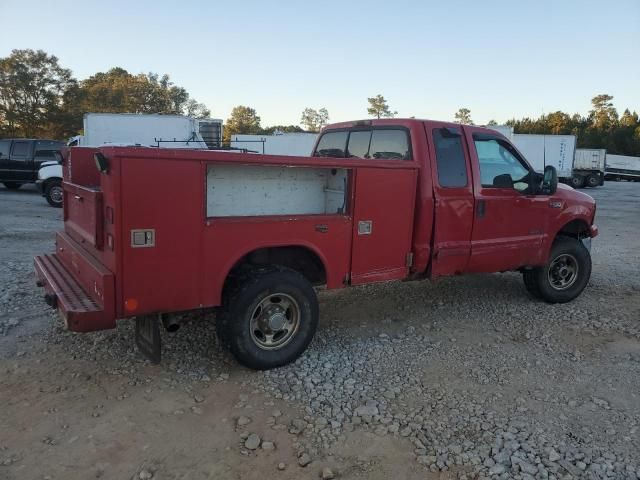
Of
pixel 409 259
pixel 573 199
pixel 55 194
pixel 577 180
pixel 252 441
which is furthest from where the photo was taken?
pixel 577 180

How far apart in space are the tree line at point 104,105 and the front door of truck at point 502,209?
16.4 meters

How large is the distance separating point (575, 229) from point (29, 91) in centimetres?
4379

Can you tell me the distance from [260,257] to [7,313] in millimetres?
2904

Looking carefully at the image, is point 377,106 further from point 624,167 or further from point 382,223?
point 382,223

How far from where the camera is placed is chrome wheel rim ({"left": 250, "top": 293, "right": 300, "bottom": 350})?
4.09m

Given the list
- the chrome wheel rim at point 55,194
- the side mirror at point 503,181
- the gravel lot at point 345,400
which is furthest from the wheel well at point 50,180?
the side mirror at point 503,181

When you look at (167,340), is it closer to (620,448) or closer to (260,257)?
(260,257)

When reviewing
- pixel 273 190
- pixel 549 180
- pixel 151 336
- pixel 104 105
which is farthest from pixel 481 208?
pixel 104 105

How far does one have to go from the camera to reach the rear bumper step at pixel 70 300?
343 centimetres

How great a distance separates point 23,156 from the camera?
17.1 m

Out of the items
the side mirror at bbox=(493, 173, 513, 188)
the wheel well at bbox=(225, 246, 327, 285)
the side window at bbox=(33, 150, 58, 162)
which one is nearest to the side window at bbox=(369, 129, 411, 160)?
the side mirror at bbox=(493, 173, 513, 188)

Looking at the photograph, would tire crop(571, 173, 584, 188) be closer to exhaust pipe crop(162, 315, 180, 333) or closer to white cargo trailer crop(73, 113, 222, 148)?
white cargo trailer crop(73, 113, 222, 148)

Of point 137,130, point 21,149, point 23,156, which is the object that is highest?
point 137,130

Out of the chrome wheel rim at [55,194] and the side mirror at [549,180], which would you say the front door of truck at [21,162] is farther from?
the side mirror at [549,180]
